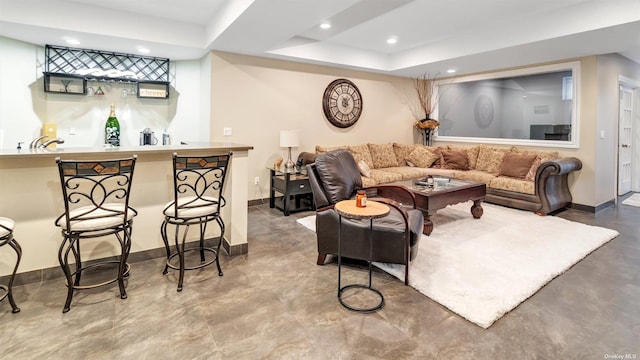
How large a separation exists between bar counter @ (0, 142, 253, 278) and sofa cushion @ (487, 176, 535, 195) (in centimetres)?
411

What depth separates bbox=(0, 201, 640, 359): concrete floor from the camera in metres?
1.88

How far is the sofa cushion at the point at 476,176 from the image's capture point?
5402 millimetres

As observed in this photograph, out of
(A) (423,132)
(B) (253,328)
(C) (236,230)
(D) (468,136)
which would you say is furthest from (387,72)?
(B) (253,328)

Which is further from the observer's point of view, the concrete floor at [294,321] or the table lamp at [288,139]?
the table lamp at [288,139]

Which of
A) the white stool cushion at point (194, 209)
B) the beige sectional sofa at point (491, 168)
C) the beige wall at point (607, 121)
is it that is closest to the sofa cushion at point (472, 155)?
the beige sectional sofa at point (491, 168)

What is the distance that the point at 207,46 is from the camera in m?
4.46

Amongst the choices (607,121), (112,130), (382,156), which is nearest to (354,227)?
(382,156)

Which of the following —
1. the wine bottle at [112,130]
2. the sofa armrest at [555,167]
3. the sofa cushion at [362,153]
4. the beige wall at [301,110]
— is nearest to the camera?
the sofa armrest at [555,167]

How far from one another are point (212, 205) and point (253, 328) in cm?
111

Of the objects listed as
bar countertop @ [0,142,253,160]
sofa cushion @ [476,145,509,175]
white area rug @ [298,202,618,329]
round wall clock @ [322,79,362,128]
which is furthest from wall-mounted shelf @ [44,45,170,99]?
sofa cushion @ [476,145,509,175]

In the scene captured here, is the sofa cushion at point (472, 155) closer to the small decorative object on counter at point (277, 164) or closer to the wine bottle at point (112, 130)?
the small decorative object on counter at point (277, 164)

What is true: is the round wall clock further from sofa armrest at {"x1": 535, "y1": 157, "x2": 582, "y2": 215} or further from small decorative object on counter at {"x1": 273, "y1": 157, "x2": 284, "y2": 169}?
sofa armrest at {"x1": 535, "y1": 157, "x2": 582, "y2": 215}

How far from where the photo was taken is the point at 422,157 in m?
6.38

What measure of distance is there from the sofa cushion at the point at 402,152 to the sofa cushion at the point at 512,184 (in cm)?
172
